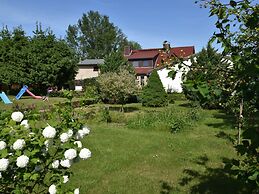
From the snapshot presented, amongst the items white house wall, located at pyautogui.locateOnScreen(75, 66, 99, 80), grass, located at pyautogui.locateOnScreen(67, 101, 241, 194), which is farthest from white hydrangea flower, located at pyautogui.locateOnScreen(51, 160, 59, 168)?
white house wall, located at pyautogui.locateOnScreen(75, 66, 99, 80)

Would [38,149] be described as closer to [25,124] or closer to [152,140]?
[25,124]

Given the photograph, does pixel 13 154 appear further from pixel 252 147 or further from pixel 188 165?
pixel 188 165

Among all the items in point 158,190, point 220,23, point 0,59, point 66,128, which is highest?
point 0,59

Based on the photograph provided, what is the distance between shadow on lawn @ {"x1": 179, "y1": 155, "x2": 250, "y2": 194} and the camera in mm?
6461

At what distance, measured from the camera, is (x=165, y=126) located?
46.9ft

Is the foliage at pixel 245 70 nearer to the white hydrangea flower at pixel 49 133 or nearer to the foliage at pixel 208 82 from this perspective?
the foliage at pixel 208 82

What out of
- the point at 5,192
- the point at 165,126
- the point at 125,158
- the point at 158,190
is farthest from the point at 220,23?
the point at 165,126

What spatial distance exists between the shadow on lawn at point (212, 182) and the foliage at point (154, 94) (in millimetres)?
19886

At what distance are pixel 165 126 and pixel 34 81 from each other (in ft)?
86.2

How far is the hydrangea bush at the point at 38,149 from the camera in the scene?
2938 millimetres

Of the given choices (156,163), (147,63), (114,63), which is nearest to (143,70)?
(147,63)

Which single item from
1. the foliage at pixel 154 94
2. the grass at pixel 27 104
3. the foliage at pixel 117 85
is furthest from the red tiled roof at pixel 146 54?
the foliage at pixel 117 85

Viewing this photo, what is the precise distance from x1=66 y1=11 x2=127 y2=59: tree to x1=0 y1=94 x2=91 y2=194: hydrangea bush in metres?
74.0

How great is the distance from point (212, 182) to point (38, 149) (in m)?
5.05
